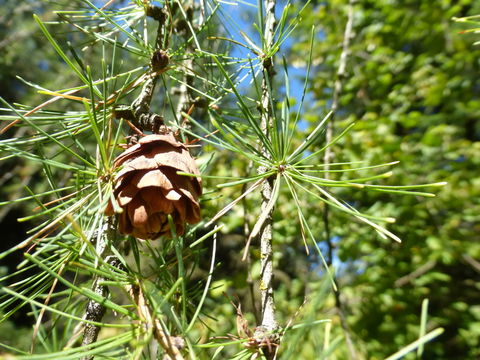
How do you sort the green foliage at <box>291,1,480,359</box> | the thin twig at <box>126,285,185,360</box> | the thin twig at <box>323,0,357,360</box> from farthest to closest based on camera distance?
the green foliage at <box>291,1,480,359</box>
the thin twig at <box>323,0,357,360</box>
the thin twig at <box>126,285,185,360</box>

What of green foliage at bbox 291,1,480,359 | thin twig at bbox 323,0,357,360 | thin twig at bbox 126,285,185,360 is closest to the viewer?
thin twig at bbox 126,285,185,360

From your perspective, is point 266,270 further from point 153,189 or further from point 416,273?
point 416,273

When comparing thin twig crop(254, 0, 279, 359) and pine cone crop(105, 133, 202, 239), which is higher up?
pine cone crop(105, 133, 202, 239)

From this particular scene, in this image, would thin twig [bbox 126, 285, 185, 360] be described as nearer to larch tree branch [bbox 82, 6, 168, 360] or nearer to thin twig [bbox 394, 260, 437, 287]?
larch tree branch [bbox 82, 6, 168, 360]

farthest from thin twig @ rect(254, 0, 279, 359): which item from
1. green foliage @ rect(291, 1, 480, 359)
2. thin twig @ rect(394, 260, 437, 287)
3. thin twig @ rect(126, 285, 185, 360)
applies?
thin twig @ rect(394, 260, 437, 287)

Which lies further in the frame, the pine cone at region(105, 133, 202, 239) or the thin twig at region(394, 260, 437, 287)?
the thin twig at region(394, 260, 437, 287)

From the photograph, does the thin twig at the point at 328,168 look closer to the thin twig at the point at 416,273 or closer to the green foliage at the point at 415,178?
A: the green foliage at the point at 415,178

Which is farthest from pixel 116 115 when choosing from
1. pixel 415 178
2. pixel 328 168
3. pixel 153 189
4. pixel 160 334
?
pixel 415 178

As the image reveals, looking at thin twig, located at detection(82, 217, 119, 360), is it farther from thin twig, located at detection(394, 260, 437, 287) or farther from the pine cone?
thin twig, located at detection(394, 260, 437, 287)

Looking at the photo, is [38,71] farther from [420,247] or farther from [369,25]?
[420,247]

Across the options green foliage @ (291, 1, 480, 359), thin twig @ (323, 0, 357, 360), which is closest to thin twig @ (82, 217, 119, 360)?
thin twig @ (323, 0, 357, 360)
